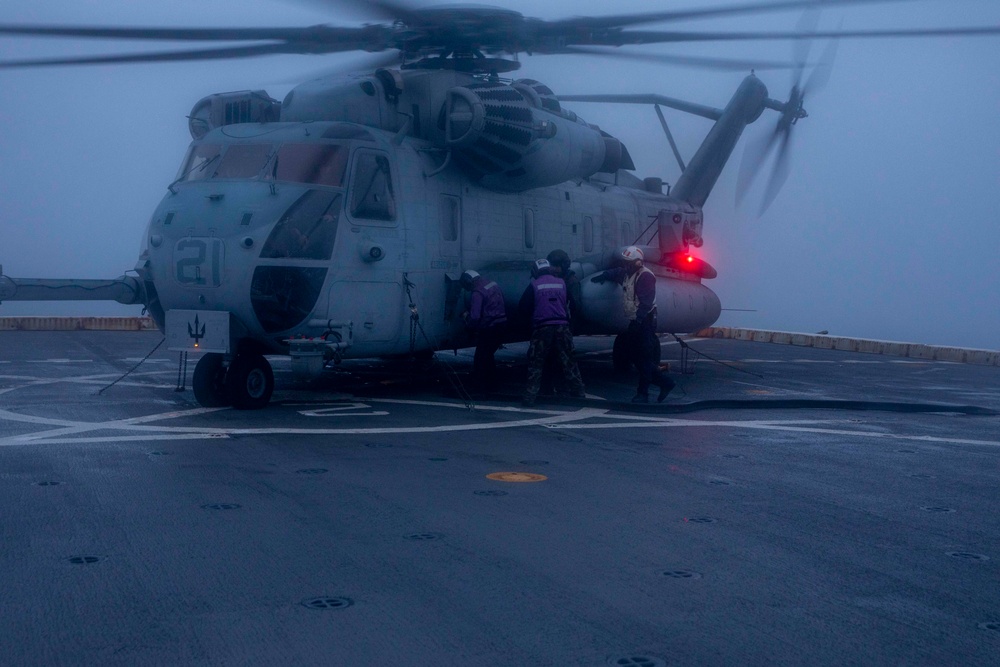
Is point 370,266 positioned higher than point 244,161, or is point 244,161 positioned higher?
point 244,161

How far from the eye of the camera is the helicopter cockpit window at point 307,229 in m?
10.2

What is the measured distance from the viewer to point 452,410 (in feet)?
35.8

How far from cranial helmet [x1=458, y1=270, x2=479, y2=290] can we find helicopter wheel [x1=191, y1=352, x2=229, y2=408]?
3.09m

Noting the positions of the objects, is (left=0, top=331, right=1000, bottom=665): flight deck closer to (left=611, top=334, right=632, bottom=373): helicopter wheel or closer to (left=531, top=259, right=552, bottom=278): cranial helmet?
(left=531, top=259, right=552, bottom=278): cranial helmet

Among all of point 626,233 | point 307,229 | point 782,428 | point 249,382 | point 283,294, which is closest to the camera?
point 782,428

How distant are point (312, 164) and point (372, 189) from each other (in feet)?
2.48

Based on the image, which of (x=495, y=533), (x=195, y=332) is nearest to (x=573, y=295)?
(x=195, y=332)

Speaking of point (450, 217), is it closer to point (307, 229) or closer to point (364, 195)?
point (364, 195)

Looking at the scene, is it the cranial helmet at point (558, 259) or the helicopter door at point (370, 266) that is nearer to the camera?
the helicopter door at point (370, 266)

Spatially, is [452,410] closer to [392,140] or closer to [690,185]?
[392,140]

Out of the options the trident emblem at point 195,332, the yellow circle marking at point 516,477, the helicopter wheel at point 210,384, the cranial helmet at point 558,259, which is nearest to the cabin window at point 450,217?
the cranial helmet at point 558,259

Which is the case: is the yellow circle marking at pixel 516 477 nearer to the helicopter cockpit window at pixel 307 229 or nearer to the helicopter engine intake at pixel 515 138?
the helicopter cockpit window at pixel 307 229

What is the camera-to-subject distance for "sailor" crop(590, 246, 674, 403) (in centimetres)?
1155

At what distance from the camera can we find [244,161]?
1080cm
